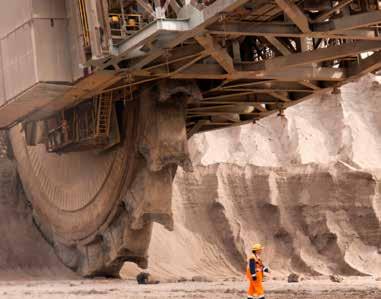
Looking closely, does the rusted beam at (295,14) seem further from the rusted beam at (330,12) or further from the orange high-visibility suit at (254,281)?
the orange high-visibility suit at (254,281)

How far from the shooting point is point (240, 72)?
82.1ft

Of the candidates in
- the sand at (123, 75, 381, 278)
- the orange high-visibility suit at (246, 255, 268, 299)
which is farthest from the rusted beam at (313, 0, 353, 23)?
the sand at (123, 75, 381, 278)

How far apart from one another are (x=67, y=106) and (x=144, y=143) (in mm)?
2288

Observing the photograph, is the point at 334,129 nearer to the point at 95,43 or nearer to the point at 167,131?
the point at 167,131

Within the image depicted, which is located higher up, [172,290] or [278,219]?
[278,219]

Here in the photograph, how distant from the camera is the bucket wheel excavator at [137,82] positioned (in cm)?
2242

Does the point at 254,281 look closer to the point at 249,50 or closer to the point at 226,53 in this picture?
the point at 226,53

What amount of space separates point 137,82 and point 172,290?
15.2 ft

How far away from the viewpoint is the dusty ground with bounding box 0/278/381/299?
21.8 meters

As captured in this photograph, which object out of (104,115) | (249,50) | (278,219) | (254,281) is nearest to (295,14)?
(254,281)

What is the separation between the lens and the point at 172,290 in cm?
2444

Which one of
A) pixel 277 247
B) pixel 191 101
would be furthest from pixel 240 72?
pixel 277 247

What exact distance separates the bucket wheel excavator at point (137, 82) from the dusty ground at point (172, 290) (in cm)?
184

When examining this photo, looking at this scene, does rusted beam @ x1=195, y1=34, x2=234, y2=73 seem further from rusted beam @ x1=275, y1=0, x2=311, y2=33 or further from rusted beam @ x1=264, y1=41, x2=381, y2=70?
rusted beam @ x1=275, y1=0, x2=311, y2=33
